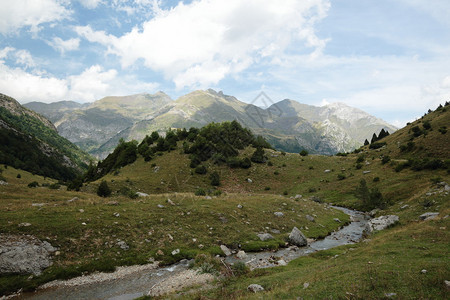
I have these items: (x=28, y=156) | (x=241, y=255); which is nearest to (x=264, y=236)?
(x=241, y=255)

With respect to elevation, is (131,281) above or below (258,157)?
below

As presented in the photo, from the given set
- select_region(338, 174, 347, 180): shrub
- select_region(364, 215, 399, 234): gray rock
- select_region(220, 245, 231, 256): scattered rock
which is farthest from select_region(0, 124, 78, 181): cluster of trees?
select_region(364, 215, 399, 234): gray rock

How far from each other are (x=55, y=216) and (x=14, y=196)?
33.6 ft

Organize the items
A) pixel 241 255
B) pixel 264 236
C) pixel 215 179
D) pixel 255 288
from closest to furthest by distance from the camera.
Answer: pixel 255 288 → pixel 241 255 → pixel 264 236 → pixel 215 179

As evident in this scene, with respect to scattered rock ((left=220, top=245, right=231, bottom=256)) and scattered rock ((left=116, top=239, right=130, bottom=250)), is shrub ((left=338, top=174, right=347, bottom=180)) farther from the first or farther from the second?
scattered rock ((left=116, top=239, right=130, bottom=250))

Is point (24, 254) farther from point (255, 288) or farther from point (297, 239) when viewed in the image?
point (297, 239)

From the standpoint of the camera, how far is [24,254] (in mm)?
15734

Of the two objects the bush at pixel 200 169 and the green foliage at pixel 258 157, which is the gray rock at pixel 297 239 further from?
the green foliage at pixel 258 157

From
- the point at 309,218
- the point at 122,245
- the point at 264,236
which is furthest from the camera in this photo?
the point at 309,218

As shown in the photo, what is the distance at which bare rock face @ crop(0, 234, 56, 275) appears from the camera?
1484cm

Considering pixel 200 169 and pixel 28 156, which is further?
pixel 28 156

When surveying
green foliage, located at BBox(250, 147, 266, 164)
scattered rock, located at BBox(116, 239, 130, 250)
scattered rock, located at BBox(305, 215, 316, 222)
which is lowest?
scattered rock, located at BBox(305, 215, 316, 222)

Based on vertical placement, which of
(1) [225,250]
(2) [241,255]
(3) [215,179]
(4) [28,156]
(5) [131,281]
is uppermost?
(4) [28,156]

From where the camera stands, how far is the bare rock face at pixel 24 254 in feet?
48.7
